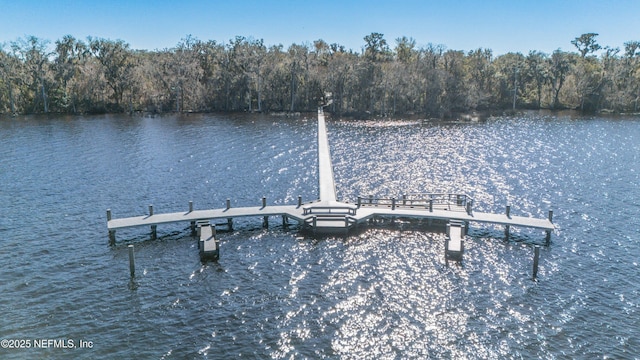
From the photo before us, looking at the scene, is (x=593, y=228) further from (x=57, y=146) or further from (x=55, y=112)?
(x=55, y=112)

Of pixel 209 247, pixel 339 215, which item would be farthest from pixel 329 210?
pixel 209 247

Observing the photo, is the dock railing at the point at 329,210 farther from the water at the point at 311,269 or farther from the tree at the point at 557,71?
the tree at the point at 557,71

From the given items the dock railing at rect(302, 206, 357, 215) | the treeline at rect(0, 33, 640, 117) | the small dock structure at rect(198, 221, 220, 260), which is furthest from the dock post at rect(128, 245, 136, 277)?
the treeline at rect(0, 33, 640, 117)

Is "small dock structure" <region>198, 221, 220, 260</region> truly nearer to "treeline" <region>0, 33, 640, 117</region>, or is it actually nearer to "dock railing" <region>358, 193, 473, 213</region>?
"dock railing" <region>358, 193, 473, 213</region>

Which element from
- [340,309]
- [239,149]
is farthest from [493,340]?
[239,149]

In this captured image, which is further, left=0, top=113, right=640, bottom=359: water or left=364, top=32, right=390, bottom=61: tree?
left=364, top=32, right=390, bottom=61: tree

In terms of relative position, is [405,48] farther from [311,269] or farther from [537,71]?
[311,269]
